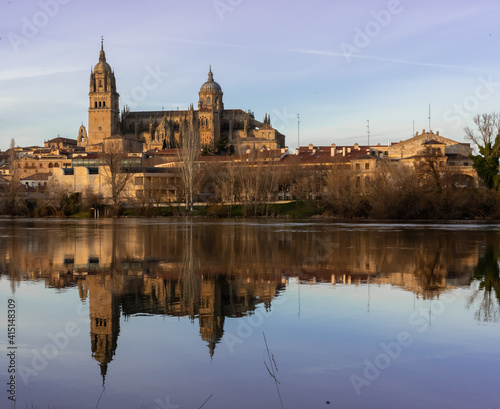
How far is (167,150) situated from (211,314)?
11105 centimetres

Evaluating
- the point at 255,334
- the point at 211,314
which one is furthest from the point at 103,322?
the point at 255,334

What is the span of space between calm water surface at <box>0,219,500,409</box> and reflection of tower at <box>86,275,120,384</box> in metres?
0.03

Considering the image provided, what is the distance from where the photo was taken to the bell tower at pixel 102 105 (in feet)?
494

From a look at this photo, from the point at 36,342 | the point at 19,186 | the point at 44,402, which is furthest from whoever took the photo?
the point at 19,186

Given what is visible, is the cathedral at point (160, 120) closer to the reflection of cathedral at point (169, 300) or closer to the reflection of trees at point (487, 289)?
the reflection of trees at point (487, 289)

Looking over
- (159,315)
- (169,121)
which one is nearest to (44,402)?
(159,315)

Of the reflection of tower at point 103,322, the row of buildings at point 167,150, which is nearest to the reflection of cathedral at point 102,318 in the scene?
the reflection of tower at point 103,322

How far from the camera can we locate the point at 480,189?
5619 cm

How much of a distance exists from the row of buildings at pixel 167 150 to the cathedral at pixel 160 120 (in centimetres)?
22

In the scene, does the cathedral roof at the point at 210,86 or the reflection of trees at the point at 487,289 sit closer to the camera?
the reflection of trees at the point at 487,289

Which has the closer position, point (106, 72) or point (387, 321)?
point (387, 321)

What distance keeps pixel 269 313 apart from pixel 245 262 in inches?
286

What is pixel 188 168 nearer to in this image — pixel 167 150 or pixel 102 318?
pixel 102 318

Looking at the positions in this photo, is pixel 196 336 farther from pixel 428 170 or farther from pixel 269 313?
pixel 428 170
